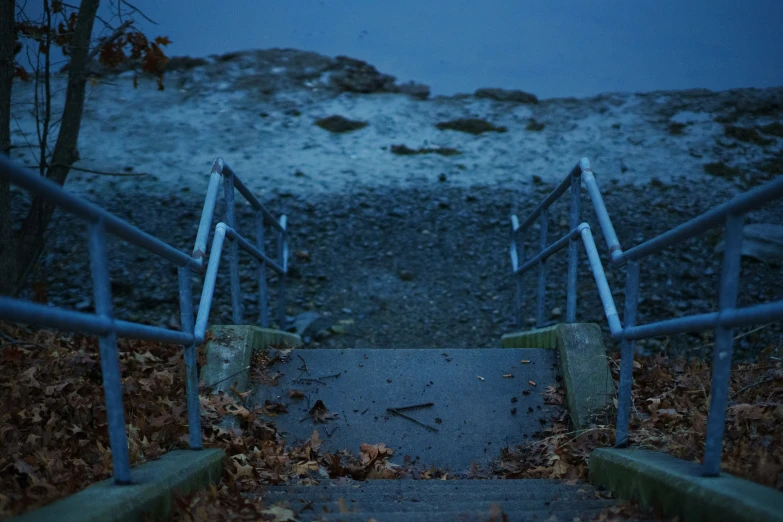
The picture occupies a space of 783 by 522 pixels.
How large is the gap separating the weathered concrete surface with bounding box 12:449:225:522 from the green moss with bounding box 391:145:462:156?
931cm

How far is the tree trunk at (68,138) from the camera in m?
5.17

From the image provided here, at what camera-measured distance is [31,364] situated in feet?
13.1

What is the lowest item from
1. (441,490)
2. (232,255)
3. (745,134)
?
(441,490)

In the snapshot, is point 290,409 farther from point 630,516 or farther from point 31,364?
point 630,516

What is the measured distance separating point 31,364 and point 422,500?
2706 mm

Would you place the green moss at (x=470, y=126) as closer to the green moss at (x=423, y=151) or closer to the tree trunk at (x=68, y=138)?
the green moss at (x=423, y=151)

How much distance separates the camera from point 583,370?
12.5 feet

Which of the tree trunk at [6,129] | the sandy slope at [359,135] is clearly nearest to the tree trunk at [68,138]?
the tree trunk at [6,129]

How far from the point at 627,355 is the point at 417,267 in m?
6.14

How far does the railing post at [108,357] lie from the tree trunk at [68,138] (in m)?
3.73

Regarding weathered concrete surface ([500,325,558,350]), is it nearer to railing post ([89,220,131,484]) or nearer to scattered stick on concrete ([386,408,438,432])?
scattered stick on concrete ([386,408,438,432])

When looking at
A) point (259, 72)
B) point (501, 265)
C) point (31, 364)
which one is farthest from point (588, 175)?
point (259, 72)

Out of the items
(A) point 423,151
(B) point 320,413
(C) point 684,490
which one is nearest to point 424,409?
(B) point 320,413

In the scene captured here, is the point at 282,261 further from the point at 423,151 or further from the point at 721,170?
the point at 721,170
